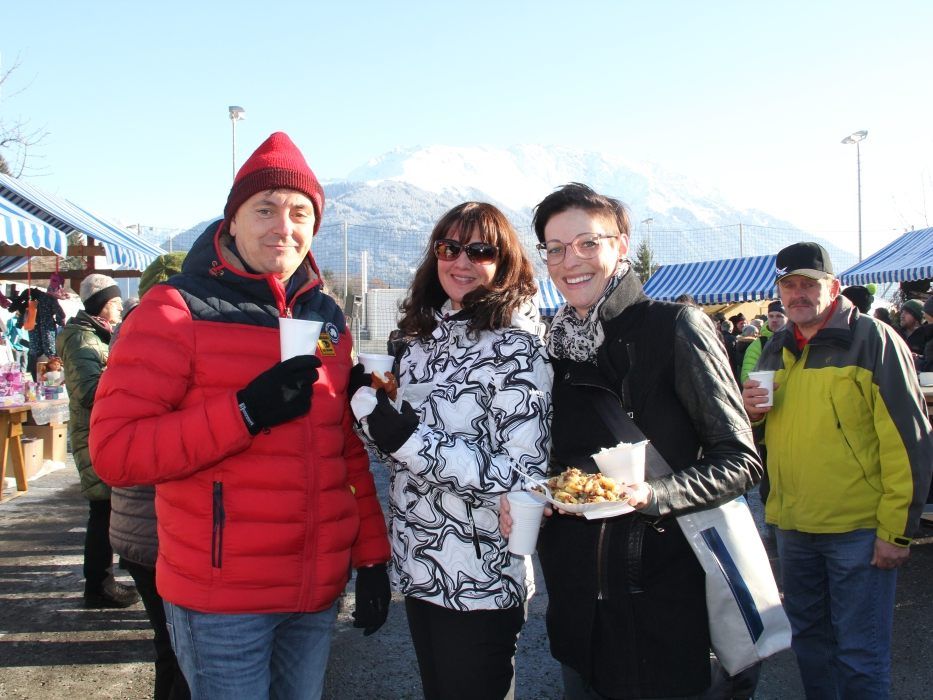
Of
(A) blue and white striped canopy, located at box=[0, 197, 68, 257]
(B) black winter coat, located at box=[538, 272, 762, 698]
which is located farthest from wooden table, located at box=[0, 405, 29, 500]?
(B) black winter coat, located at box=[538, 272, 762, 698]

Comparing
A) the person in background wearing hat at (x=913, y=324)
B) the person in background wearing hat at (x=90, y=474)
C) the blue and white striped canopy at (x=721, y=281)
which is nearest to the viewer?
the person in background wearing hat at (x=90, y=474)

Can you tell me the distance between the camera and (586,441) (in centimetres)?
210

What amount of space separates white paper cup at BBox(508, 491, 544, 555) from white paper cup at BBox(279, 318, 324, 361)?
73 cm

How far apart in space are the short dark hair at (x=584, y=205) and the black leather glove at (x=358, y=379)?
2.55 ft

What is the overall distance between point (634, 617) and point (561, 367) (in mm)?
785

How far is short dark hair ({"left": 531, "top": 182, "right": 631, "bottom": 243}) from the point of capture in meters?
2.20

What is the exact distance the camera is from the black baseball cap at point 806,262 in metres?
3.27

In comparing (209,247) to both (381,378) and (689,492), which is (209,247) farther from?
(689,492)

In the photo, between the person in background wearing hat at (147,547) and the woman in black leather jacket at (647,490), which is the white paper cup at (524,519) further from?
the person in background wearing hat at (147,547)

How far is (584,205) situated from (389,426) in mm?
930

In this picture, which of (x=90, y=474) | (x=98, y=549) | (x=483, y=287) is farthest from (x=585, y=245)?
(x=98, y=549)

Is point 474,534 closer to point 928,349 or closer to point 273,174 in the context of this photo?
point 273,174

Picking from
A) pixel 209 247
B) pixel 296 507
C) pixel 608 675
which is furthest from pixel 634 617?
pixel 209 247

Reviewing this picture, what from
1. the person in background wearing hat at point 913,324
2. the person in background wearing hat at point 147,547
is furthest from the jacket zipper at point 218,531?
the person in background wearing hat at point 913,324
